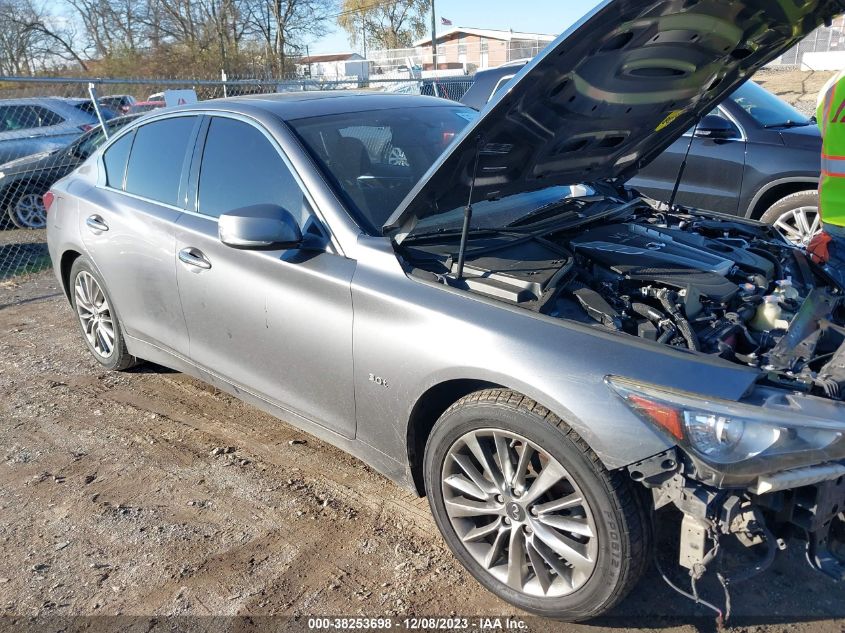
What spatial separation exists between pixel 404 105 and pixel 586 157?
1082 mm

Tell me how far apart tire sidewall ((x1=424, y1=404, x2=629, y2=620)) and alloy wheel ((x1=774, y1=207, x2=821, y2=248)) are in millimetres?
4668

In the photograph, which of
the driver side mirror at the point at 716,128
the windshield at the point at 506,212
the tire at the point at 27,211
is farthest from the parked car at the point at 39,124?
the windshield at the point at 506,212

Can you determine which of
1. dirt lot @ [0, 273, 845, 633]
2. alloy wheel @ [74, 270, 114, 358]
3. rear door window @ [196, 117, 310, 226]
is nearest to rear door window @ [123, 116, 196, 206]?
rear door window @ [196, 117, 310, 226]

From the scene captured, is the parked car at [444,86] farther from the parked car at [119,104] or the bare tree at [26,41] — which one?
the bare tree at [26,41]

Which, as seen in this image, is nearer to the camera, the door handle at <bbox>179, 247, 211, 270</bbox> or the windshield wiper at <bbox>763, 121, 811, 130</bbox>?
the door handle at <bbox>179, 247, 211, 270</bbox>

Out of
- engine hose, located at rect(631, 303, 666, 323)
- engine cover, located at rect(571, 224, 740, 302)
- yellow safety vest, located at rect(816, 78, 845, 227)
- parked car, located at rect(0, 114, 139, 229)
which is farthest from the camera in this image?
parked car, located at rect(0, 114, 139, 229)

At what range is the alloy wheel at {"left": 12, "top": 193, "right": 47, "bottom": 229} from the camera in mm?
10000

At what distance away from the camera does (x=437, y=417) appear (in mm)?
2771

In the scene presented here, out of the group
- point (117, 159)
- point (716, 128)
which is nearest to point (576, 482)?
point (117, 159)

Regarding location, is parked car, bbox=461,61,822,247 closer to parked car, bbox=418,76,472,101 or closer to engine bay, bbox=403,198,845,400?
engine bay, bbox=403,198,845,400

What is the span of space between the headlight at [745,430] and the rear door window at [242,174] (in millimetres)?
1831

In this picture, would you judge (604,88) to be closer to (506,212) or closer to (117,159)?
(506,212)

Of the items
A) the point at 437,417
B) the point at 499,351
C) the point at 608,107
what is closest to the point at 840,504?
the point at 499,351

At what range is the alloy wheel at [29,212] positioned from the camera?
10000mm
